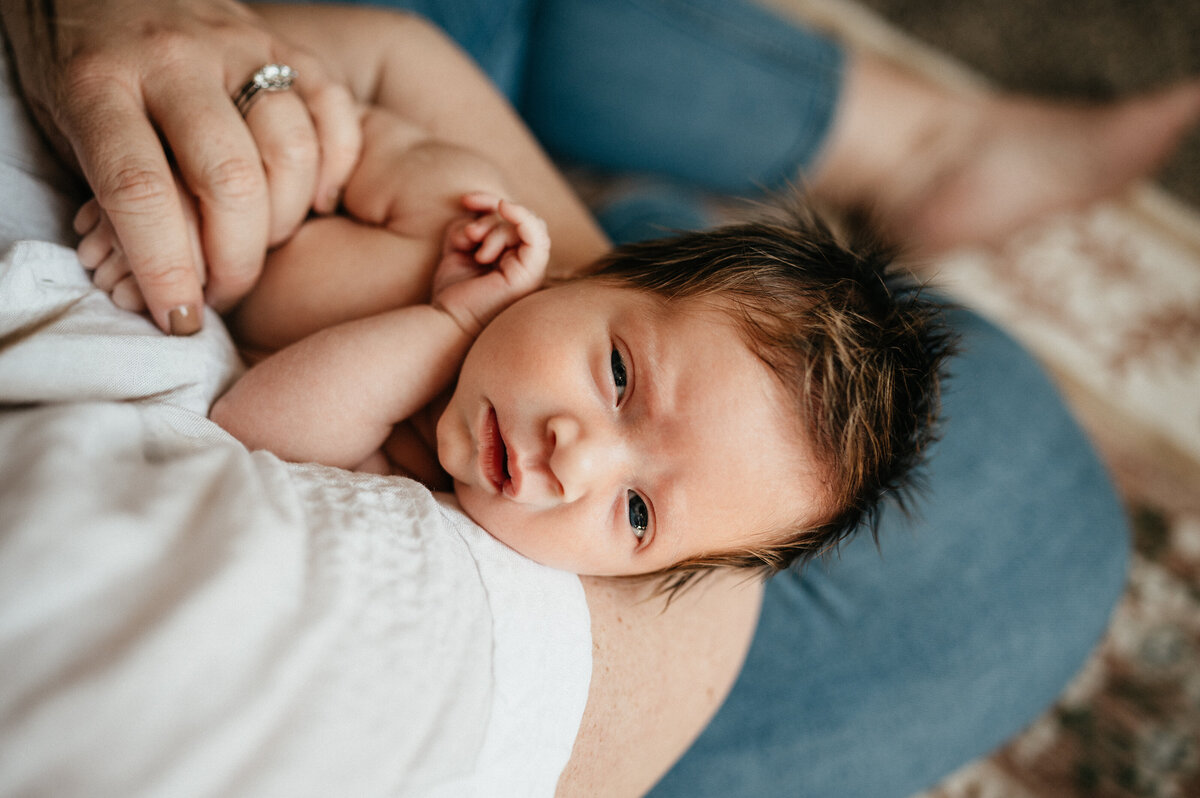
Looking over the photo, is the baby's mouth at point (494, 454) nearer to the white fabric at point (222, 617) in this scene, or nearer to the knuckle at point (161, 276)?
the white fabric at point (222, 617)

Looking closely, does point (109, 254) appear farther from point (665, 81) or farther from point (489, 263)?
point (665, 81)

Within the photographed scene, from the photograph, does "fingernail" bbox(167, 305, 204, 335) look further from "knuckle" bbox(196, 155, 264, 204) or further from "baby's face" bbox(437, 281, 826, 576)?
"baby's face" bbox(437, 281, 826, 576)

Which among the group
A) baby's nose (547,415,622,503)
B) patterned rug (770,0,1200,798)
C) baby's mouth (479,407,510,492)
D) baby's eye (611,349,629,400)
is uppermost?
baby's eye (611,349,629,400)

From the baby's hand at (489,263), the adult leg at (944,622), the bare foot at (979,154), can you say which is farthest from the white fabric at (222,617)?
the bare foot at (979,154)

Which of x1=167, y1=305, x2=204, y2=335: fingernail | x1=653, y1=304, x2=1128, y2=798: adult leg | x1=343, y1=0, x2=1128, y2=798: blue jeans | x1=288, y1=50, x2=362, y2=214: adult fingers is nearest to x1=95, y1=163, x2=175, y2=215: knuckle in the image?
x1=167, y1=305, x2=204, y2=335: fingernail

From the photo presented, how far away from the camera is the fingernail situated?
750mm

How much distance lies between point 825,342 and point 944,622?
1.97 ft

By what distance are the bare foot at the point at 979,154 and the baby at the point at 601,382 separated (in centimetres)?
106

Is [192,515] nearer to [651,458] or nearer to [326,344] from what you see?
[326,344]

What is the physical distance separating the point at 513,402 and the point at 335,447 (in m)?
0.21

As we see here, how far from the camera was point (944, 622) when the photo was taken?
1.13 metres

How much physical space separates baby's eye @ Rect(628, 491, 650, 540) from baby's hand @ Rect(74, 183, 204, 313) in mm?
543

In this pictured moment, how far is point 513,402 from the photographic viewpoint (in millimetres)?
790

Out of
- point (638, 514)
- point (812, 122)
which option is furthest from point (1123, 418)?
point (638, 514)
